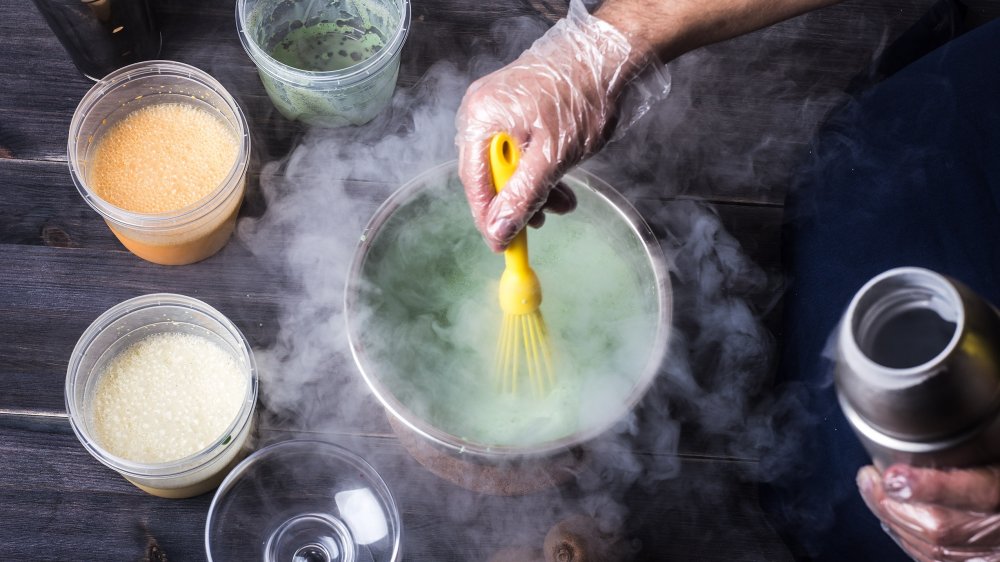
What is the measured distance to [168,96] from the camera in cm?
108

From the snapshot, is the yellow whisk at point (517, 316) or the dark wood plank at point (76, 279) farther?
the dark wood plank at point (76, 279)

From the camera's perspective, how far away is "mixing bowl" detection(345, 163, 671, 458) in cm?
87

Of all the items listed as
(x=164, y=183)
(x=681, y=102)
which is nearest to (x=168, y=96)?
(x=164, y=183)

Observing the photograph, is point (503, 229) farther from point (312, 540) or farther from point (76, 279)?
point (76, 279)

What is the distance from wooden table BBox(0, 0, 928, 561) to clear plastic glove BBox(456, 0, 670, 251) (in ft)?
0.77

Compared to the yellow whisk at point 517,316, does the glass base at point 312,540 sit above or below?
below

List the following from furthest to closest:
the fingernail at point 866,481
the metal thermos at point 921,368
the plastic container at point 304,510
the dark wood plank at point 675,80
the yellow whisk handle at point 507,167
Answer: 1. the dark wood plank at point 675,80
2. the plastic container at point 304,510
3. the yellow whisk handle at point 507,167
4. the fingernail at point 866,481
5. the metal thermos at point 921,368

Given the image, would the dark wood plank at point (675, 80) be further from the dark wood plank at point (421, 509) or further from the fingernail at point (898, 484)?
the fingernail at point (898, 484)

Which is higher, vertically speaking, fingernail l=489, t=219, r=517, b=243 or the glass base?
fingernail l=489, t=219, r=517, b=243

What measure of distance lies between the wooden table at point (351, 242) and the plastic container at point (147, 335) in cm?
4

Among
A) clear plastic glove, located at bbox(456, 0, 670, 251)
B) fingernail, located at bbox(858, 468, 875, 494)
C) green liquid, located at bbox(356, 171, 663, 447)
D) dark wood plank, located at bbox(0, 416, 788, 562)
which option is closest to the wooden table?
dark wood plank, located at bbox(0, 416, 788, 562)

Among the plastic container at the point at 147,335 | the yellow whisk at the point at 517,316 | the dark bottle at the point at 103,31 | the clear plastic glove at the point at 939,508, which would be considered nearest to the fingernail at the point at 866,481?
the clear plastic glove at the point at 939,508

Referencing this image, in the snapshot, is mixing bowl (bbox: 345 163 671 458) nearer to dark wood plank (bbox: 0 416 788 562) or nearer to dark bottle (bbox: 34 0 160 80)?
dark wood plank (bbox: 0 416 788 562)

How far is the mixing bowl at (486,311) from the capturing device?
0.87 metres
